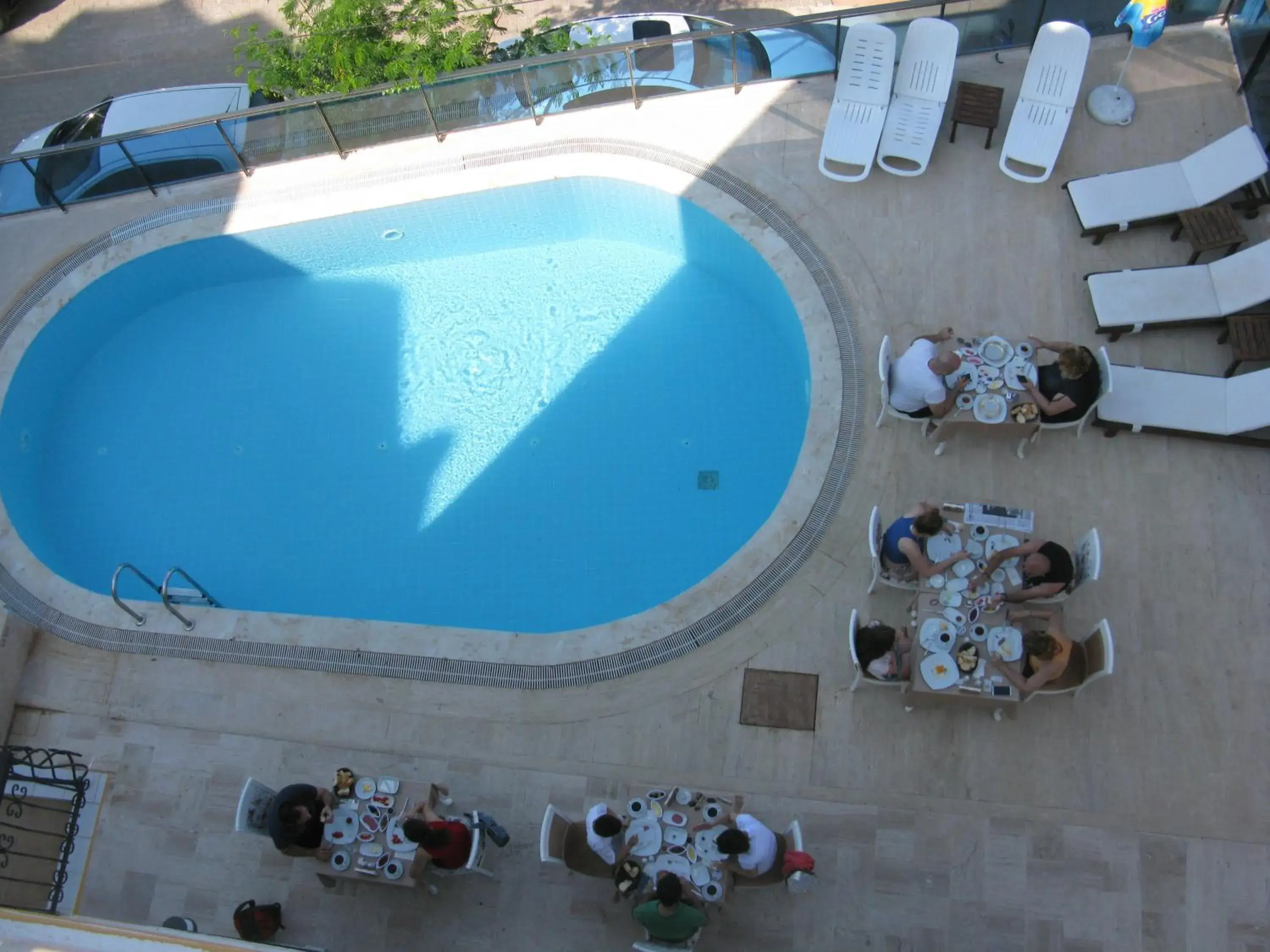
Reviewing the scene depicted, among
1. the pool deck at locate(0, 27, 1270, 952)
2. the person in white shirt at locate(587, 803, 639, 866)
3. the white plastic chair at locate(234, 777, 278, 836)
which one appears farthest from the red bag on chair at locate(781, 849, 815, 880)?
the white plastic chair at locate(234, 777, 278, 836)

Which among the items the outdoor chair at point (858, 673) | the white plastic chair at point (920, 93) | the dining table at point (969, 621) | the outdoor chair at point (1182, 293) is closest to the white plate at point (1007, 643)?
the dining table at point (969, 621)

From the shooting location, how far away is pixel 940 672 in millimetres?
6223

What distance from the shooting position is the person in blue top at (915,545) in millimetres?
6426

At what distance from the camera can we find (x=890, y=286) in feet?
27.3

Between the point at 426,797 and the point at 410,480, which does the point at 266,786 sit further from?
the point at 410,480

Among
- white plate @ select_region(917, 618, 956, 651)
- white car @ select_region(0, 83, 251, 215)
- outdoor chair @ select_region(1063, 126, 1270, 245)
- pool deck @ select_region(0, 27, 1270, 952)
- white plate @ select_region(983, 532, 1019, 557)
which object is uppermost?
white car @ select_region(0, 83, 251, 215)

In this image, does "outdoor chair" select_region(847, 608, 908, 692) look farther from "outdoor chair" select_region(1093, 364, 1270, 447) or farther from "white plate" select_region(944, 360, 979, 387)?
"outdoor chair" select_region(1093, 364, 1270, 447)

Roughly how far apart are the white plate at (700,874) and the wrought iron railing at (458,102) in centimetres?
708

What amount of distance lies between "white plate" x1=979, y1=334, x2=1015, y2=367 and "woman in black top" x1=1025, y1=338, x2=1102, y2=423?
213mm

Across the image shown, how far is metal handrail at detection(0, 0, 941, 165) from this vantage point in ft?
28.5

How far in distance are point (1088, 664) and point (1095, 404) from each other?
2.01 m

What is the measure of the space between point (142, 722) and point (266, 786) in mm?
1333

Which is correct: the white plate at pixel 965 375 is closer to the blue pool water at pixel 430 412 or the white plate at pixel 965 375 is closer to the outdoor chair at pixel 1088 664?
the blue pool water at pixel 430 412

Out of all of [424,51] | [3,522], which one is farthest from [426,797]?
[424,51]
